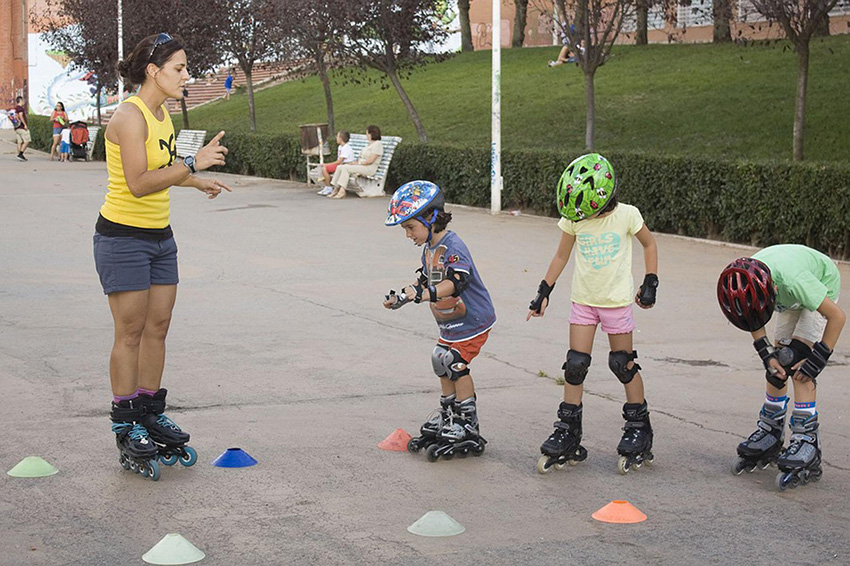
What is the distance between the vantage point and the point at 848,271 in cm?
1224

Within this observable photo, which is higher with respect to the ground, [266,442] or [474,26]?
[474,26]

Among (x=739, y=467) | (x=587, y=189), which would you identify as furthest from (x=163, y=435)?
(x=739, y=467)

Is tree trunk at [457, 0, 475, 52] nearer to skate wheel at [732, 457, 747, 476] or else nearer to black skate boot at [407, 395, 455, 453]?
black skate boot at [407, 395, 455, 453]

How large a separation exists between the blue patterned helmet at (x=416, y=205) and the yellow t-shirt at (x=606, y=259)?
27.0 inches

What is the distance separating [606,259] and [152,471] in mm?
2274

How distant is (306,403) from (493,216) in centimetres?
1061

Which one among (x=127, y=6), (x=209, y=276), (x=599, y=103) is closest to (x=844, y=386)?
(x=209, y=276)

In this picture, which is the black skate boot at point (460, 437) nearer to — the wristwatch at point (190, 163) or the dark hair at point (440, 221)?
the dark hair at point (440, 221)

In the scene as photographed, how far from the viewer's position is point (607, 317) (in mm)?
5746

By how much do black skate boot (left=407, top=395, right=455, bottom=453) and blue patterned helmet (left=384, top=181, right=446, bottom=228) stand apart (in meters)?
0.87

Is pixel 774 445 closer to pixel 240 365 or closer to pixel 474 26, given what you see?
pixel 240 365

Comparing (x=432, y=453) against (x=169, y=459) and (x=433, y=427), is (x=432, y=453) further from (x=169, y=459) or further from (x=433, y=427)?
(x=169, y=459)

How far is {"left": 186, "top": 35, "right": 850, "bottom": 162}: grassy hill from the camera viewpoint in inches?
875

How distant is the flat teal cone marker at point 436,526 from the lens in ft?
15.9
